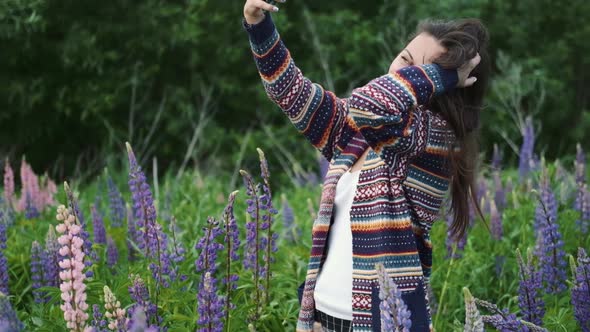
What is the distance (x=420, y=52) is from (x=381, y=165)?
0.49 metres

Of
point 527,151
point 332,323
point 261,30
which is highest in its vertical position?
point 261,30

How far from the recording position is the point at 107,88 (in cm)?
1256

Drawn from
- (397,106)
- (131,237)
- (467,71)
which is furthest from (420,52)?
(131,237)

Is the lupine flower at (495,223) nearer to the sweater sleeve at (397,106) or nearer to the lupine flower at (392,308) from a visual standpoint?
the sweater sleeve at (397,106)

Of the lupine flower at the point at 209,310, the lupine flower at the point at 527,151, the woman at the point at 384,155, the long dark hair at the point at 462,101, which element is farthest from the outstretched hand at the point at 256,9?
the lupine flower at the point at 527,151

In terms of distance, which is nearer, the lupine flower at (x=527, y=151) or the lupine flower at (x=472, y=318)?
the lupine flower at (x=472, y=318)

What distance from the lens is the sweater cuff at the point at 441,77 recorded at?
8.50 feet

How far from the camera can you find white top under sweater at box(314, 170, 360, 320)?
2.66 metres

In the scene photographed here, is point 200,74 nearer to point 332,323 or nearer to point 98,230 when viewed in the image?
point 98,230

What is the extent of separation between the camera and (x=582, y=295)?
9.91 ft

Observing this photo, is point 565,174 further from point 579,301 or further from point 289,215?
point 579,301

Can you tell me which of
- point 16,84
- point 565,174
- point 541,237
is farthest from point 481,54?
point 16,84

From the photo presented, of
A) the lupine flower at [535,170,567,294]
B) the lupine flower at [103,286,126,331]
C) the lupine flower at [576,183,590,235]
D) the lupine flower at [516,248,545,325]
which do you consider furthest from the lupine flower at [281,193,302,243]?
the lupine flower at [103,286,126,331]

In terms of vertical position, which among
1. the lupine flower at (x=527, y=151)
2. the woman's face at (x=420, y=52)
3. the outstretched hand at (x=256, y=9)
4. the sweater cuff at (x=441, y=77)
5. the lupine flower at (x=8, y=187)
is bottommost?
the lupine flower at (x=8, y=187)
